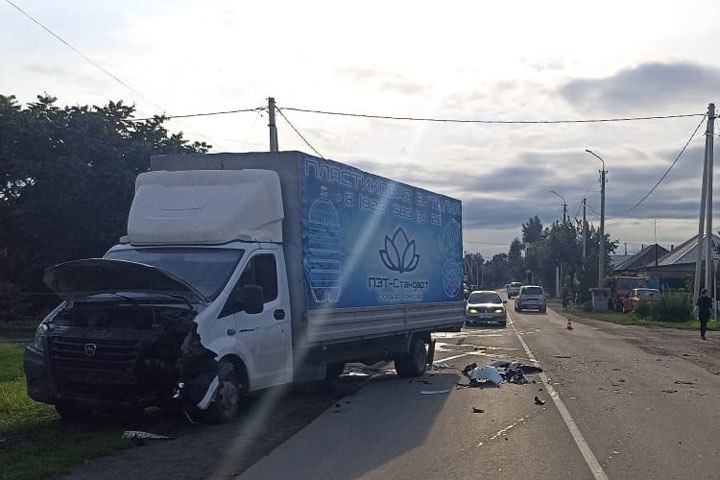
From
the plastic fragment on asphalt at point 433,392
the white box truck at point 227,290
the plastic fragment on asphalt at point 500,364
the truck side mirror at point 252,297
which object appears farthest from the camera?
the plastic fragment on asphalt at point 500,364

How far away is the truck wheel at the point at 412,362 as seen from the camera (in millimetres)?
16328

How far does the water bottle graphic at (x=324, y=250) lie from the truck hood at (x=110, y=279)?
7.99 ft

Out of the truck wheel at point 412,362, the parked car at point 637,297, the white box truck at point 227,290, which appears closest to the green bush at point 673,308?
the parked car at point 637,297

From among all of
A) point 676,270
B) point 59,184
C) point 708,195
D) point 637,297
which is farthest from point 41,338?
point 676,270

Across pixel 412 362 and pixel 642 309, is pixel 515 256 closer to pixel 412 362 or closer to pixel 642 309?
pixel 642 309

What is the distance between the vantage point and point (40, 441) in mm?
9305

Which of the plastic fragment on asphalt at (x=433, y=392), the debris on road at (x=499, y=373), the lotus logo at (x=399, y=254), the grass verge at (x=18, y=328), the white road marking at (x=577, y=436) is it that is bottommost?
the grass verge at (x=18, y=328)

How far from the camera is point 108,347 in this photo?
31.0 ft

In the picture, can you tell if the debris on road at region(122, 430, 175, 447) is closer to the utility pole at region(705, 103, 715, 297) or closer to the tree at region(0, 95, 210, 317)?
the tree at region(0, 95, 210, 317)

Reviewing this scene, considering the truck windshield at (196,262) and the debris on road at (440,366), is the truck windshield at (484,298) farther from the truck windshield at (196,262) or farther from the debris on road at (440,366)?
the truck windshield at (196,262)

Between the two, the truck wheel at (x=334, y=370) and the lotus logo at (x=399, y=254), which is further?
the lotus logo at (x=399, y=254)

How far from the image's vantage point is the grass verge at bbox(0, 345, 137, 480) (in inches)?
317

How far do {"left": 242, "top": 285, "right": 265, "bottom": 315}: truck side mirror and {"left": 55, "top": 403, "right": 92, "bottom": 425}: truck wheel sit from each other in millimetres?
2206

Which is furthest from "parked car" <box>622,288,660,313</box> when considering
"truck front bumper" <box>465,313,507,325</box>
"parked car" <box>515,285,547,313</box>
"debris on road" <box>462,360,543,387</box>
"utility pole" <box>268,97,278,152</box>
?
"debris on road" <box>462,360,543,387</box>
